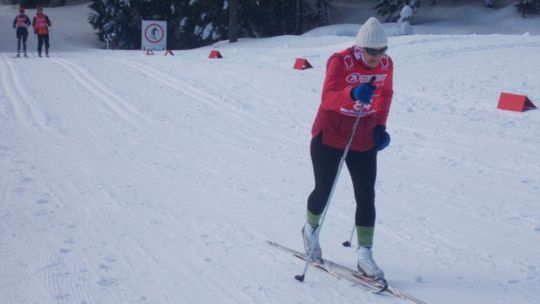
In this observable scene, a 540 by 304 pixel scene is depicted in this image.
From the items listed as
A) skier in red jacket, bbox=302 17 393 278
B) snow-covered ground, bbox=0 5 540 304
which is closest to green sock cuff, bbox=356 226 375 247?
skier in red jacket, bbox=302 17 393 278

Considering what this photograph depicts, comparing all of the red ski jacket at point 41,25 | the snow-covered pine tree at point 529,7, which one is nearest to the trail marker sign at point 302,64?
the red ski jacket at point 41,25

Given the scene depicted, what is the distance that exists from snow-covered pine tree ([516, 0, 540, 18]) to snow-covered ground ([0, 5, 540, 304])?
20.7 metres

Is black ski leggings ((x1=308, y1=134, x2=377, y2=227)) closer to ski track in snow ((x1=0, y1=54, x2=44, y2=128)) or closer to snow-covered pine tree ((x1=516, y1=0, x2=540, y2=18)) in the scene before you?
ski track in snow ((x1=0, y1=54, x2=44, y2=128))

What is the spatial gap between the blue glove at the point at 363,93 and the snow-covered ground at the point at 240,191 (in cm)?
129

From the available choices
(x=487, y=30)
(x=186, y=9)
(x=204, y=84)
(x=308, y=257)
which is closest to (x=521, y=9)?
(x=487, y=30)

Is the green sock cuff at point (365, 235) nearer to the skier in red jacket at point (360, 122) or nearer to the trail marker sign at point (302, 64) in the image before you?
the skier in red jacket at point (360, 122)

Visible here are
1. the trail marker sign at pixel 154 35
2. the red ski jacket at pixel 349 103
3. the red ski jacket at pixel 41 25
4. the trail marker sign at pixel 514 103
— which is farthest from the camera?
the trail marker sign at pixel 154 35

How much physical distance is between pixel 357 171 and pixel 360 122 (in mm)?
339

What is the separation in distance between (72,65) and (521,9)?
80.3 ft

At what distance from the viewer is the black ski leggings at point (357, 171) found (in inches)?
180

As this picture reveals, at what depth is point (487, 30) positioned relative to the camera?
3269 cm

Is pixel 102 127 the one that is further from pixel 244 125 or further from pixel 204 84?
pixel 204 84

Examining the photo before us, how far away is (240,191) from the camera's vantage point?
6.86 metres

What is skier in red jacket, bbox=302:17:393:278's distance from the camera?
4387mm
